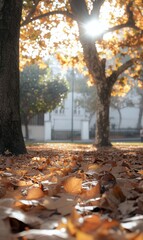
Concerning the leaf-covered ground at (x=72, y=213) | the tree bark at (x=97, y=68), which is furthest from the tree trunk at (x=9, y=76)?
the tree bark at (x=97, y=68)

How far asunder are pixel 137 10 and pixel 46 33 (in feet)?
15.0

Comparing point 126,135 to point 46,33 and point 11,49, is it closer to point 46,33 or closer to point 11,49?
point 46,33

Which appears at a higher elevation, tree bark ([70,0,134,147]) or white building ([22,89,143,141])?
tree bark ([70,0,134,147])

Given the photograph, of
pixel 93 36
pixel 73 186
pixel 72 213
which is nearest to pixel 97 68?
pixel 93 36

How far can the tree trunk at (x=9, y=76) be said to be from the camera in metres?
7.59

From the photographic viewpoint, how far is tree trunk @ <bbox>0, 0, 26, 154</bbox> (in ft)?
24.9

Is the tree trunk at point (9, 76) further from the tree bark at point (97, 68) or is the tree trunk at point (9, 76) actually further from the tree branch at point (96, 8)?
the tree branch at point (96, 8)

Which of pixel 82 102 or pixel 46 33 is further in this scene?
pixel 82 102

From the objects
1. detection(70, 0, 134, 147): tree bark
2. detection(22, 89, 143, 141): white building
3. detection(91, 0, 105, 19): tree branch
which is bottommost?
detection(22, 89, 143, 141): white building

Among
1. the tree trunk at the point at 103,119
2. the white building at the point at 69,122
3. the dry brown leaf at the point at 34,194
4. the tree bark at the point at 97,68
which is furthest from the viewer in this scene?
the white building at the point at 69,122

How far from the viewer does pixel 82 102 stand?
200 ft

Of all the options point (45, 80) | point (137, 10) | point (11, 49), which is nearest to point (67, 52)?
point (137, 10)

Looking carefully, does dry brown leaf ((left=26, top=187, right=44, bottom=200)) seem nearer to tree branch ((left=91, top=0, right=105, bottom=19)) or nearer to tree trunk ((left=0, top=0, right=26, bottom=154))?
tree trunk ((left=0, top=0, right=26, bottom=154))

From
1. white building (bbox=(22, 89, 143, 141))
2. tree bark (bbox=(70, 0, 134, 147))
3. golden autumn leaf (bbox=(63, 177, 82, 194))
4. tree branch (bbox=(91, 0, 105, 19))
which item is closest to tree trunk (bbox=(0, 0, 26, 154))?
golden autumn leaf (bbox=(63, 177, 82, 194))
